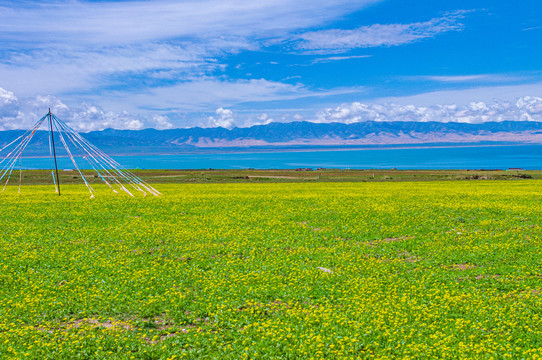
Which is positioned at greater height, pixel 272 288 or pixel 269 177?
pixel 269 177

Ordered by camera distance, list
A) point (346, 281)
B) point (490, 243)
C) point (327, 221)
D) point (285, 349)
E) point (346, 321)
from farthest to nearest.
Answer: point (327, 221)
point (490, 243)
point (346, 281)
point (346, 321)
point (285, 349)

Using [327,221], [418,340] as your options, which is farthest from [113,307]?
[327,221]

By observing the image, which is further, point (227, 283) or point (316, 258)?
point (316, 258)

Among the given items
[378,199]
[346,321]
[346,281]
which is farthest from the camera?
[378,199]

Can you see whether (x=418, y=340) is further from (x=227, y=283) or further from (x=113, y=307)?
(x=113, y=307)

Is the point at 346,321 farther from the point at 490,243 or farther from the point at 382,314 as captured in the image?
the point at 490,243

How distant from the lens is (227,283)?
17.0 metres

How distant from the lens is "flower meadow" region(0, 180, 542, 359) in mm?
Answer: 11711

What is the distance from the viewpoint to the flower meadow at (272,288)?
11711mm

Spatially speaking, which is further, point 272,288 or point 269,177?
point 269,177

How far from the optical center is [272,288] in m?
16.2

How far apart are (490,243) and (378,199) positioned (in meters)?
22.0

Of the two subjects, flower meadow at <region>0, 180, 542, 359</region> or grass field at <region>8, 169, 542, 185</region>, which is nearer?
flower meadow at <region>0, 180, 542, 359</region>

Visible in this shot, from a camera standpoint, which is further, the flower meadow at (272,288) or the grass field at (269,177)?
the grass field at (269,177)
